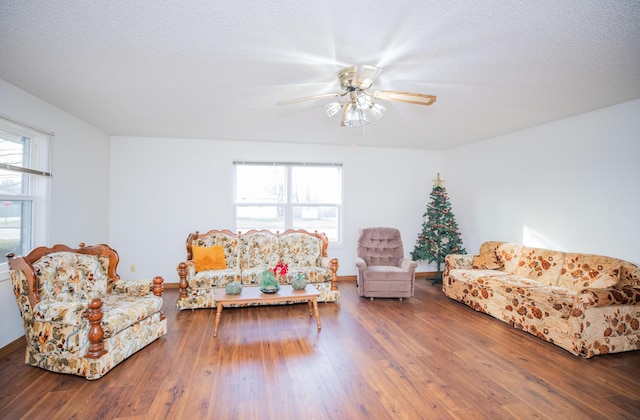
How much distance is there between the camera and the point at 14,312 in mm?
2986

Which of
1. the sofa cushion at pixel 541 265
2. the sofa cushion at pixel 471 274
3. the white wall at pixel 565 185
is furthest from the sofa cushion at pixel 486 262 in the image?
the white wall at pixel 565 185

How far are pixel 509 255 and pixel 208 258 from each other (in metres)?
4.46

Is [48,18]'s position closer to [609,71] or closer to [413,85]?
[413,85]

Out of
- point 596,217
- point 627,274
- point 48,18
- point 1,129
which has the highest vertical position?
point 48,18

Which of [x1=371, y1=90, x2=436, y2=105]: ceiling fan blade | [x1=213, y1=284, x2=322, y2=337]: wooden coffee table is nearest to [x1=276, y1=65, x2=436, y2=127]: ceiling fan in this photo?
[x1=371, y1=90, x2=436, y2=105]: ceiling fan blade

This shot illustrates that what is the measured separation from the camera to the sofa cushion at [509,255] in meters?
4.31

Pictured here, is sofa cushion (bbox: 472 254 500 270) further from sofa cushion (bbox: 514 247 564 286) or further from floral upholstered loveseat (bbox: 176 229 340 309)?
floral upholstered loveseat (bbox: 176 229 340 309)

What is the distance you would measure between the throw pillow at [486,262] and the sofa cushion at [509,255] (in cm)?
7

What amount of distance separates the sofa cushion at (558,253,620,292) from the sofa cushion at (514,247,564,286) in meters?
0.08

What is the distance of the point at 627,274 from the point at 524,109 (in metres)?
2.07

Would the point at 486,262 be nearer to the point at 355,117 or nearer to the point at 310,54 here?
the point at 355,117

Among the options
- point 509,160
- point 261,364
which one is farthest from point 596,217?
point 261,364

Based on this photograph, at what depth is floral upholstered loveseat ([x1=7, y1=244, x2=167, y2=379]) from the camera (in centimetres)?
240

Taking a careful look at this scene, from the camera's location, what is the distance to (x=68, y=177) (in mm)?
3855
